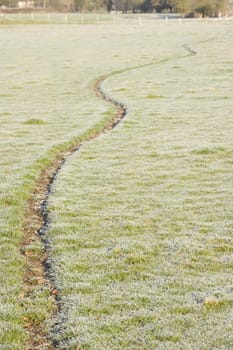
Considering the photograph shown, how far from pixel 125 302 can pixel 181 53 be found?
2260 inches

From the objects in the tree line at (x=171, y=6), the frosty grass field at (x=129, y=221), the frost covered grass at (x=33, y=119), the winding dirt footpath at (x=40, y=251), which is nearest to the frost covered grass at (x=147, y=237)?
the frosty grass field at (x=129, y=221)

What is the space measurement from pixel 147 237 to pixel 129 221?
1.17 meters

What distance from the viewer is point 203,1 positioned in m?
161

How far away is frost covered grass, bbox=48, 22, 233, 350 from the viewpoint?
10.2 m

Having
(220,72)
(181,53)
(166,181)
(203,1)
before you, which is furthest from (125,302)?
(203,1)

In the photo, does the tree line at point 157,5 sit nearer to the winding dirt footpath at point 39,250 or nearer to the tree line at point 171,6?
the tree line at point 171,6

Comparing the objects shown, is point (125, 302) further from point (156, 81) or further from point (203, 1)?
point (203, 1)

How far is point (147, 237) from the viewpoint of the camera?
1388 cm

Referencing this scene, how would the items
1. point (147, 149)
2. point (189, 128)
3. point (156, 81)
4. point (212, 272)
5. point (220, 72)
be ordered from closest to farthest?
point (212, 272)
point (147, 149)
point (189, 128)
point (156, 81)
point (220, 72)

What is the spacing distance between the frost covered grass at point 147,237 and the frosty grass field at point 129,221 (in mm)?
27

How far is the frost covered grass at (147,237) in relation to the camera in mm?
10172

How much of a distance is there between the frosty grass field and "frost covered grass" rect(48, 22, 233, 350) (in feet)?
0.09

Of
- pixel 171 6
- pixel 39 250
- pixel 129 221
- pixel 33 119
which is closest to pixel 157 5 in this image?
pixel 171 6

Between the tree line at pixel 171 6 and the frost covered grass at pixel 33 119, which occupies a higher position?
the tree line at pixel 171 6
